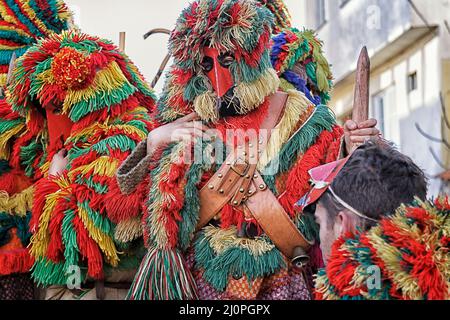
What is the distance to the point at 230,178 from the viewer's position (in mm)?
3189

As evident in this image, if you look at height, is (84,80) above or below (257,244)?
above

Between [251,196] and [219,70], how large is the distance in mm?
431

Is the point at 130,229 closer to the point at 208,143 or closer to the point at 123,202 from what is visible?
the point at 123,202

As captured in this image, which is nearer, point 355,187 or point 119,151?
point 355,187

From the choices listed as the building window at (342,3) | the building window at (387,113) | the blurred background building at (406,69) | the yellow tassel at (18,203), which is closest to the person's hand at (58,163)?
the yellow tassel at (18,203)

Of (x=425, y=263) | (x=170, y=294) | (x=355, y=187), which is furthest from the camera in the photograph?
(x=170, y=294)

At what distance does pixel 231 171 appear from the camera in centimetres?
319

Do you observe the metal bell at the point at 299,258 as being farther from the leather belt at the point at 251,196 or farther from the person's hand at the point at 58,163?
the person's hand at the point at 58,163

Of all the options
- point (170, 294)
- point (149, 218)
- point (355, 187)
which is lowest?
point (170, 294)

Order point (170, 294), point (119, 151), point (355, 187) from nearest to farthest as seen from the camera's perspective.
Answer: point (355, 187), point (170, 294), point (119, 151)

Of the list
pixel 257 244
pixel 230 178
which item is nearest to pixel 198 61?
pixel 230 178

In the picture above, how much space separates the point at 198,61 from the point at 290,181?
0.51 metres

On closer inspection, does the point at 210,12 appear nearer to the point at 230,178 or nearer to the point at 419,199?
the point at 230,178

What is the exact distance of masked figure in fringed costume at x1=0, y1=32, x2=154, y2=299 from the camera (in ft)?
11.8
